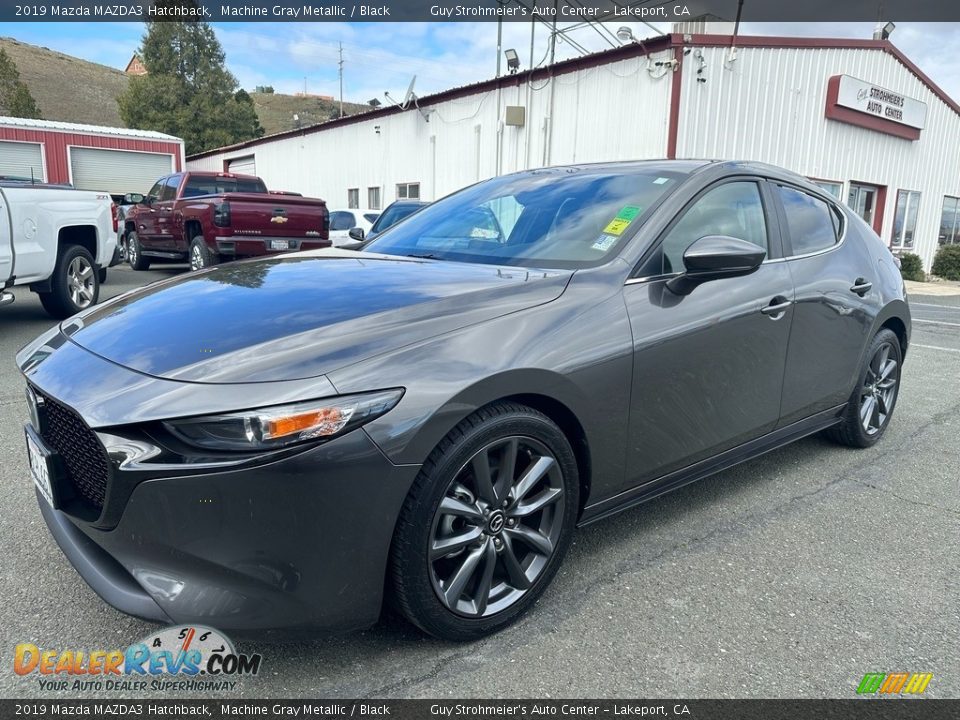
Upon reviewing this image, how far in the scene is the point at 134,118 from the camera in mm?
53281

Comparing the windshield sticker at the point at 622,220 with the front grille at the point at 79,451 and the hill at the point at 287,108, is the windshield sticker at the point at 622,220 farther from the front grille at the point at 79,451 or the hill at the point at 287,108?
the hill at the point at 287,108

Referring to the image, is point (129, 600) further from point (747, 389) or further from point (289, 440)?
point (747, 389)

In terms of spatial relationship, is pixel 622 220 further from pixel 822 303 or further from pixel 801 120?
pixel 801 120

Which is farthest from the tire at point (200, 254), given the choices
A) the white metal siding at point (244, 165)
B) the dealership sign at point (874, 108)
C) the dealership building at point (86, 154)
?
the white metal siding at point (244, 165)

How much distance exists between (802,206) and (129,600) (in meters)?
3.50

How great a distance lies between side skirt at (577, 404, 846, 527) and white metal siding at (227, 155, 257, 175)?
3049 cm

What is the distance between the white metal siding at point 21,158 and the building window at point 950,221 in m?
32.2

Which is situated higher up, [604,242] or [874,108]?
[874,108]

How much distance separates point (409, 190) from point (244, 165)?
14975 millimetres

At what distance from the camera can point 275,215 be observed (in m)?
10.3

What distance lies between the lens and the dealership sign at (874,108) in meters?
15.9

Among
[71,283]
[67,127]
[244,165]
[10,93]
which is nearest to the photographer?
[71,283]

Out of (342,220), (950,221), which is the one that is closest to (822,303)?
(342,220)

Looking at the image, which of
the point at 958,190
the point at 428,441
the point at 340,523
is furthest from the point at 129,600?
the point at 958,190
